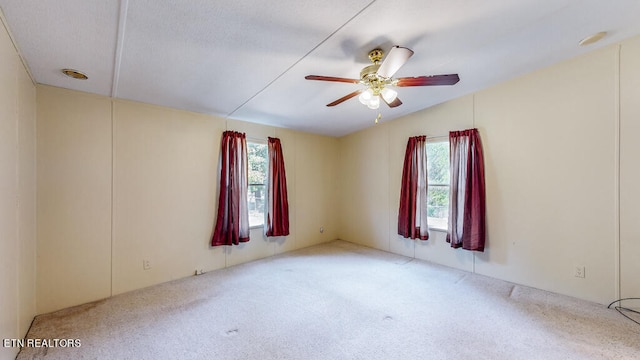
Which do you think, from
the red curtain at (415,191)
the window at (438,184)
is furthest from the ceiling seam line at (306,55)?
the window at (438,184)

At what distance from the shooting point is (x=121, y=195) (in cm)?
287

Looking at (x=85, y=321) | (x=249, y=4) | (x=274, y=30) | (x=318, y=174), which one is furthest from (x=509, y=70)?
(x=85, y=321)

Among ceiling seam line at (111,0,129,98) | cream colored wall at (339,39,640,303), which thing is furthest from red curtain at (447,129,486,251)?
ceiling seam line at (111,0,129,98)

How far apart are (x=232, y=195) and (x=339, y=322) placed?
2.27m

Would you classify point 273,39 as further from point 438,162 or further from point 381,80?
point 438,162

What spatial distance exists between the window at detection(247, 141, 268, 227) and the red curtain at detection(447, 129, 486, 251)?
117 inches

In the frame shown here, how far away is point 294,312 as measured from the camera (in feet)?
8.14

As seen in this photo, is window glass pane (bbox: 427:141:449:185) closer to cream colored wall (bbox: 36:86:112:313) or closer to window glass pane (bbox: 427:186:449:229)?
window glass pane (bbox: 427:186:449:229)

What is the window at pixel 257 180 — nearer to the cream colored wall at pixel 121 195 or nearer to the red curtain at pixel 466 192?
the cream colored wall at pixel 121 195

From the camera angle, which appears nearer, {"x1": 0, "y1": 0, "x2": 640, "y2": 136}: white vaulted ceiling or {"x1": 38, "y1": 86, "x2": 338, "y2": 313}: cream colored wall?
{"x1": 0, "y1": 0, "x2": 640, "y2": 136}: white vaulted ceiling

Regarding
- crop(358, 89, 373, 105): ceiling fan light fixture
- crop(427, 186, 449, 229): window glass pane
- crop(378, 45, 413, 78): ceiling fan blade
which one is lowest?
crop(427, 186, 449, 229): window glass pane

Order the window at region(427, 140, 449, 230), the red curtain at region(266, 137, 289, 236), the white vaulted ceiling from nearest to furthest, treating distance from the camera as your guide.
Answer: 1. the white vaulted ceiling
2. the window at region(427, 140, 449, 230)
3. the red curtain at region(266, 137, 289, 236)

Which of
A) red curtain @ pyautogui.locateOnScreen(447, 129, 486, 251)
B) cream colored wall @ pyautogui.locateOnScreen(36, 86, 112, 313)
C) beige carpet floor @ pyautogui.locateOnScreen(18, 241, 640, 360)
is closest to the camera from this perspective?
beige carpet floor @ pyautogui.locateOnScreen(18, 241, 640, 360)

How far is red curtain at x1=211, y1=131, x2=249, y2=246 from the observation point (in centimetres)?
358
